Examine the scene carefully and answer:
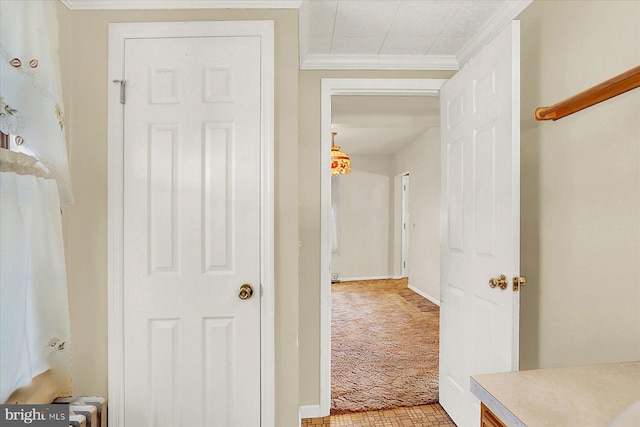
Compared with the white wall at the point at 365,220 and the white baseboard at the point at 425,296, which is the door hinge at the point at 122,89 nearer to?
the white baseboard at the point at 425,296

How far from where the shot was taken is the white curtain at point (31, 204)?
39.3 inches

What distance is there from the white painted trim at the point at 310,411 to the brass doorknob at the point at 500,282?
4.59 ft

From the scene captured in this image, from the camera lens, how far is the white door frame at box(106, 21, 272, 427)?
1.70 m

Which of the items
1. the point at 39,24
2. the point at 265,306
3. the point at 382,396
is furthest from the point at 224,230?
the point at 382,396

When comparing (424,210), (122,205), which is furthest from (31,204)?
(424,210)

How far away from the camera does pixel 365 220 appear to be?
719cm

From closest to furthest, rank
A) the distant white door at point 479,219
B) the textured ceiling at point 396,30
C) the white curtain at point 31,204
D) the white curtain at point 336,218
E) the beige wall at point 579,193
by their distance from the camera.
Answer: the white curtain at point 31,204 < the beige wall at point 579,193 < the distant white door at point 479,219 < the textured ceiling at point 396,30 < the white curtain at point 336,218

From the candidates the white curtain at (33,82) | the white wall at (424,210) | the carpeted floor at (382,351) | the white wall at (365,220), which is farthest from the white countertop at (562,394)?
the white wall at (365,220)

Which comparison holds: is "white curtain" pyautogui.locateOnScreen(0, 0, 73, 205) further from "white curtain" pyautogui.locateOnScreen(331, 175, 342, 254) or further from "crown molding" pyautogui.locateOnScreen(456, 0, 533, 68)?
"white curtain" pyautogui.locateOnScreen(331, 175, 342, 254)

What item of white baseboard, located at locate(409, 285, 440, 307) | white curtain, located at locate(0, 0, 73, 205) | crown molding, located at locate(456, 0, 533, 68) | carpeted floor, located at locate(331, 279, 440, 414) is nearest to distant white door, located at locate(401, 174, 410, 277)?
white baseboard, located at locate(409, 285, 440, 307)

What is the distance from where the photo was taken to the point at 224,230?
5.60ft

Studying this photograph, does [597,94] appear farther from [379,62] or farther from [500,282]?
[379,62]

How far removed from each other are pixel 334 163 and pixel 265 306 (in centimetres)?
307

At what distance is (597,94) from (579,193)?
0.42 m
